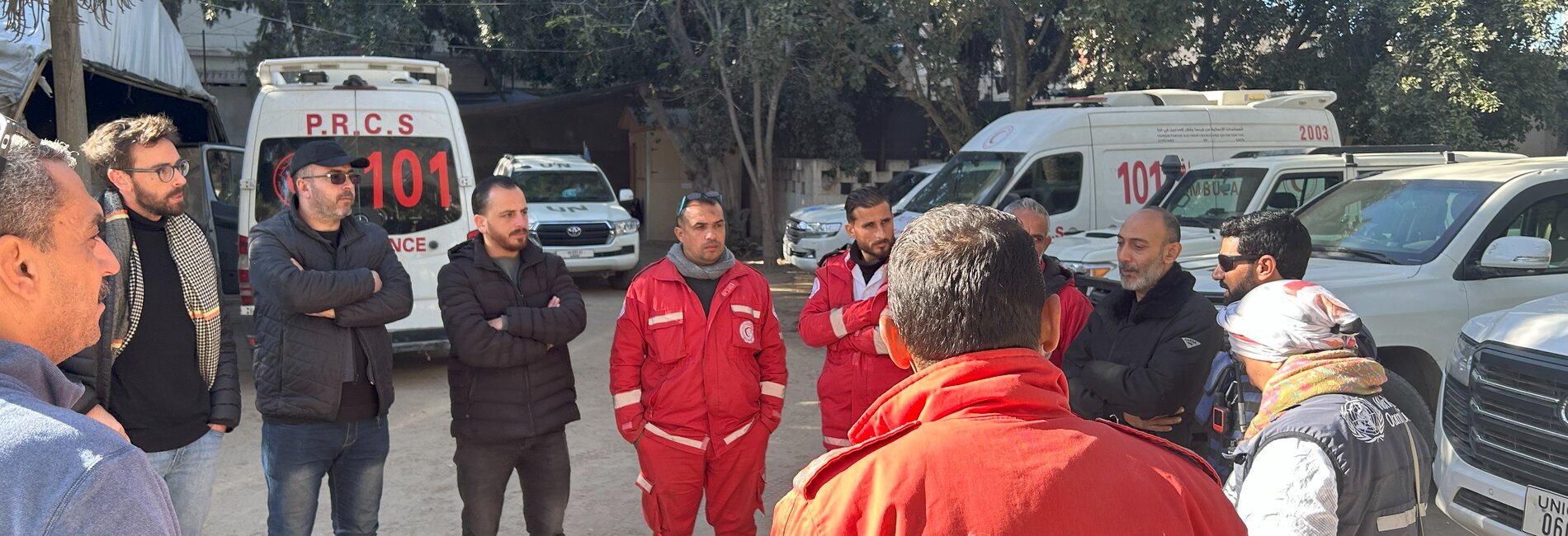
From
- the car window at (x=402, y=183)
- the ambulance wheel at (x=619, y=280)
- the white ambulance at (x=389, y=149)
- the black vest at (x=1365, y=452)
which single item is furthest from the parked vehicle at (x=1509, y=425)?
the ambulance wheel at (x=619, y=280)

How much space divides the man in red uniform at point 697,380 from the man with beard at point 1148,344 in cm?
123

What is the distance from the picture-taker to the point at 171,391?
3.37 m

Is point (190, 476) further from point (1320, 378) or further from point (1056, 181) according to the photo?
point (1056, 181)

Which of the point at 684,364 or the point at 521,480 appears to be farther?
the point at 521,480

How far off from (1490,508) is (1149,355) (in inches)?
59.5

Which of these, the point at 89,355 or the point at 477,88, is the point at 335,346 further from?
the point at 477,88

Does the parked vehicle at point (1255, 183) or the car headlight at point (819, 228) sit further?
the car headlight at point (819, 228)

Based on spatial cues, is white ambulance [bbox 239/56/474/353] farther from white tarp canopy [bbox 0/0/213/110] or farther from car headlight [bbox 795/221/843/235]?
car headlight [bbox 795/221/843/235]

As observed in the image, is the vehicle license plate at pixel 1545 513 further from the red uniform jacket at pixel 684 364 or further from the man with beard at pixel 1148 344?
the red uniform jacket at pixel 684 364

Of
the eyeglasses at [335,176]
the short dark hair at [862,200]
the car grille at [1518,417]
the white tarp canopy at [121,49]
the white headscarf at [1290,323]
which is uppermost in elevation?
the white tarp canopy at [121,49]

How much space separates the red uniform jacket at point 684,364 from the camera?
414 cm

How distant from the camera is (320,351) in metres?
3.88

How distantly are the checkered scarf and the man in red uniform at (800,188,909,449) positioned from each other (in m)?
2.12

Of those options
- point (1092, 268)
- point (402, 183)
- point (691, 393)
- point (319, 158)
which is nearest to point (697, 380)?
point (691, 393)
